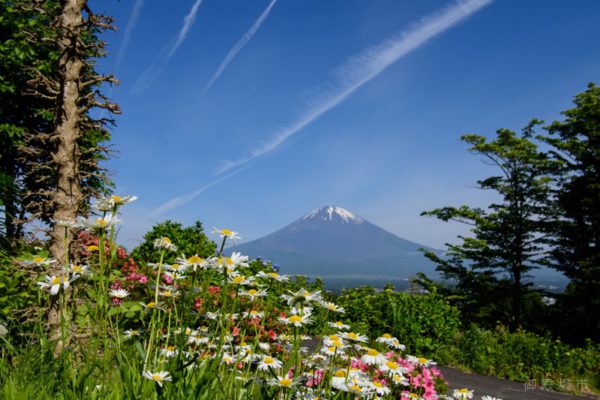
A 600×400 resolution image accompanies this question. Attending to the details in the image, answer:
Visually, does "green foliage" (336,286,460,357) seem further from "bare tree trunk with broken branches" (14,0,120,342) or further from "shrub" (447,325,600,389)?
"bare tree trunk with broken branches" (14,0,120,342)

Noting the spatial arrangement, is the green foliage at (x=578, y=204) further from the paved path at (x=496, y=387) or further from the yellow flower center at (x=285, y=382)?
the yellow flower center at (x=285, y=382)

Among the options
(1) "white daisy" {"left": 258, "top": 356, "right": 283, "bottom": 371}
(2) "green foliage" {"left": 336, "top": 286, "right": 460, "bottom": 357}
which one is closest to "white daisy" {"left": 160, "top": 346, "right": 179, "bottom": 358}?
(1) "white daisy" {"left": 258, "top": 356, "right": 283, "bottom": 371}

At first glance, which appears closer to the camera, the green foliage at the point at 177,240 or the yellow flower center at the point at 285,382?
the yellow flower center at the point at 285,382

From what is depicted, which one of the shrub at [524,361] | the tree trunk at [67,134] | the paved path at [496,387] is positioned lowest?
the paved path at [496,387]

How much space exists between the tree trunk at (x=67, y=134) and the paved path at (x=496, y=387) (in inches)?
213

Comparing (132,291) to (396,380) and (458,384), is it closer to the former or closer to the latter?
(396,380)

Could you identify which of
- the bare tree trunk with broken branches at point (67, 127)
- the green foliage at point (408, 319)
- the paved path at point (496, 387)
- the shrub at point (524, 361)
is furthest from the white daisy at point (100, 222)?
the shrub at point (524, 361)

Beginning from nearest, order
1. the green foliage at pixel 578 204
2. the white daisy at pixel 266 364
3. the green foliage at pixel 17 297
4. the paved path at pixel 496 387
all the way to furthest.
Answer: the white daisy at pixel 266 364 < the green foliage at pixel 17 297 < the paved path at pixel 496 387 < the green foliage at pixel 578 204

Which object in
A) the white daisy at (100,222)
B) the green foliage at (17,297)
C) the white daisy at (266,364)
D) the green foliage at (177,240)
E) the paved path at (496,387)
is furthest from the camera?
the green foliage at (177,240)

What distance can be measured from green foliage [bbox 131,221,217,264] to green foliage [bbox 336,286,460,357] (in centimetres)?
354

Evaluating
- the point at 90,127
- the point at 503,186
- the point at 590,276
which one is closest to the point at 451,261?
the point at 503,186

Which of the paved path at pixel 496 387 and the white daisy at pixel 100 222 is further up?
the white daisy at pixel 100 222

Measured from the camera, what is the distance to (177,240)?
786cm

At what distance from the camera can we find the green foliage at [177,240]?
7716mm
